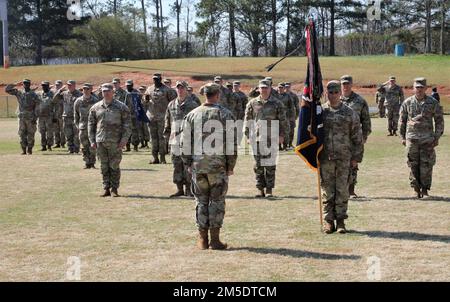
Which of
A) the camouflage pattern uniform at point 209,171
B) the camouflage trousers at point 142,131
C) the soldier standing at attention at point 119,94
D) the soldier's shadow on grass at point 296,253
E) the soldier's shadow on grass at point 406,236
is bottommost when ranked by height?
the soldier's shadow on grass at point 406,236

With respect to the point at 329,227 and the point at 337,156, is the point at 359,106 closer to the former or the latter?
the point at 337,156

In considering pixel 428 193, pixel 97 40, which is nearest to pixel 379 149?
pixel 428 193

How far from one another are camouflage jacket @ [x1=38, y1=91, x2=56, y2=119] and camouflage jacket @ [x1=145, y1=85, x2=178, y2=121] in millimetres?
5336

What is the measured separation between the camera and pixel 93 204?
11961 mm

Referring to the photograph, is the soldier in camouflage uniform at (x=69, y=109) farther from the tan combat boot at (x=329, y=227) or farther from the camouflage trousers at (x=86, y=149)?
the tan combat boot at (x=329, y=227)

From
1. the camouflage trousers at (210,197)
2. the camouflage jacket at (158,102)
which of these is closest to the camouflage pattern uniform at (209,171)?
the camouflage trousers at (210,197)

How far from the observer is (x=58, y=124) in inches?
893

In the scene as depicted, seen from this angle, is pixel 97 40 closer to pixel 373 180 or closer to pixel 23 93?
pixel 23 93

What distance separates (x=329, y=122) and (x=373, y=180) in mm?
5570

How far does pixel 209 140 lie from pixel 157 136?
906 centimetres

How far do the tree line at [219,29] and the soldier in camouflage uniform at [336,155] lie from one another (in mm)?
64336

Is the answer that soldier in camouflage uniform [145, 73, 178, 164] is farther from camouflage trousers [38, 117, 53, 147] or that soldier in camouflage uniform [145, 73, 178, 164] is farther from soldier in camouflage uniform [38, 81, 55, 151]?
camouflage trousers [38, 117, 53, 147]

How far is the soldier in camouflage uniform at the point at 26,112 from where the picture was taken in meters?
20.3
